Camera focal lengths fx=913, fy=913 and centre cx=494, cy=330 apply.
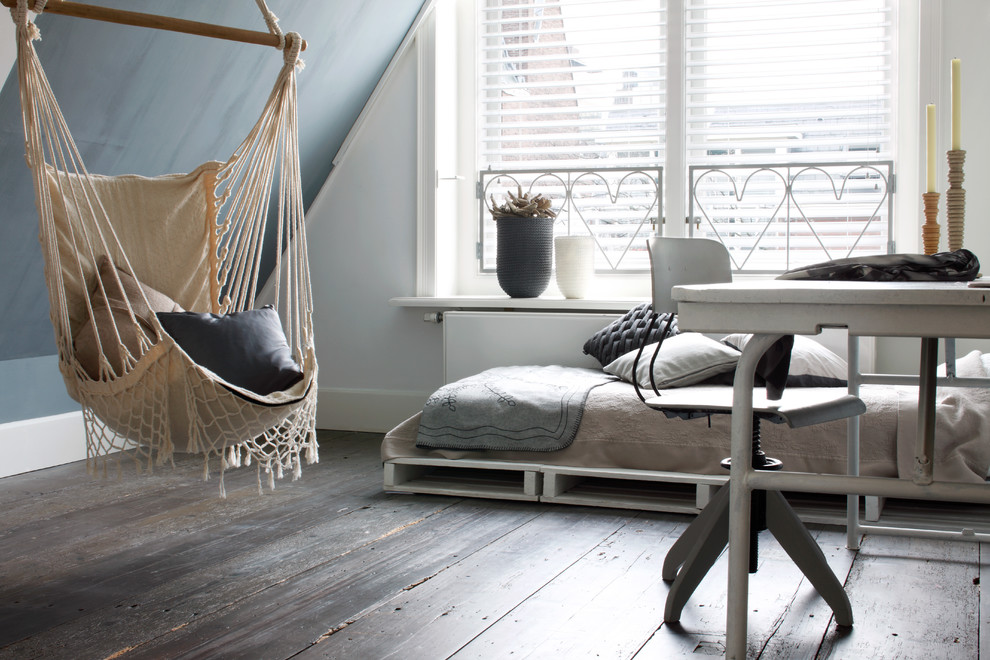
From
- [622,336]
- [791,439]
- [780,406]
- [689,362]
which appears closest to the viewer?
[780,406]

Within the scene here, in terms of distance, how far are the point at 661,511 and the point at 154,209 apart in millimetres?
1694

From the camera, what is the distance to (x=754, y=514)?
179 centimetres

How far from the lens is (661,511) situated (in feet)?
8.64

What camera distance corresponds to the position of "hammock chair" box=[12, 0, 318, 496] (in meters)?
2.03

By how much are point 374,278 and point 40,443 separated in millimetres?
1448

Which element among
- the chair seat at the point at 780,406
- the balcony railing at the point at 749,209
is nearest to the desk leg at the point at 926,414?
the chair seat at the point at 780,406

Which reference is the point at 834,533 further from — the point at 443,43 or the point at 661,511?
the point at 443,43

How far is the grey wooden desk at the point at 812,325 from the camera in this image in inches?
48.0

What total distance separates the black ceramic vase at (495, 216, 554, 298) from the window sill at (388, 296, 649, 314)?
0.05 metres

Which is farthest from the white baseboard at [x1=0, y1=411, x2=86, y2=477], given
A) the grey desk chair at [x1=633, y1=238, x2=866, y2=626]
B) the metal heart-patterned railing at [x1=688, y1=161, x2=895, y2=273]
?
the metal heart-patterned railing at [x1=688, y1=161, x2=895, y2=273]

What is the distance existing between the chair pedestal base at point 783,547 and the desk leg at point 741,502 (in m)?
0.35

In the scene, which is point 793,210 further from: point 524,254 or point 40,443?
point 40,443

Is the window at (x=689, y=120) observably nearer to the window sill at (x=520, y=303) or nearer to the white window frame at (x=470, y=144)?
the white window frame at (x=470, y=144)

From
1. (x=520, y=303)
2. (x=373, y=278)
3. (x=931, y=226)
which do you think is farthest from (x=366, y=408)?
(x=931, y=226)
